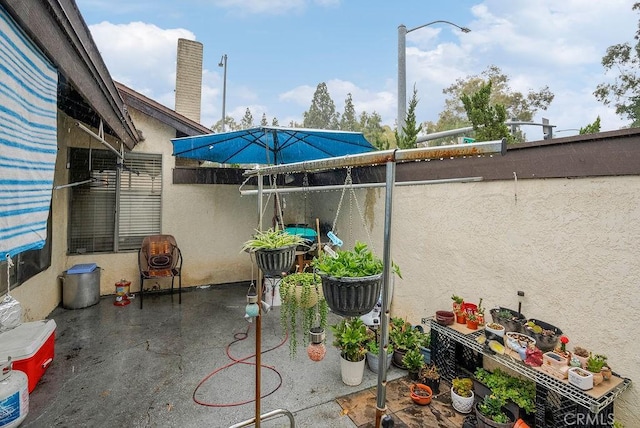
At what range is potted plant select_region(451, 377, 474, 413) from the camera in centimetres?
244

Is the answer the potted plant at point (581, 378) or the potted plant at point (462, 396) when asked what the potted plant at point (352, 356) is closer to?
the potted plant at point (462, 396)

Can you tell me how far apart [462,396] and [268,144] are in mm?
3519

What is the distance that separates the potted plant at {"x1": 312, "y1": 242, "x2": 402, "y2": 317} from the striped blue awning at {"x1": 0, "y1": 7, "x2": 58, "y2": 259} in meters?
1.34

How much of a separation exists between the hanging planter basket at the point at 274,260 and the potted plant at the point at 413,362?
1.82 metres

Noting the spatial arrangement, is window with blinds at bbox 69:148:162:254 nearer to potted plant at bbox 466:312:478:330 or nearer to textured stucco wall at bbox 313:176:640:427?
textured stucco wall at bbox 313:176:640:427

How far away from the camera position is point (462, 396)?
96.3 inches

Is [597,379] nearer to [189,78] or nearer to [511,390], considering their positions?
[511,390]

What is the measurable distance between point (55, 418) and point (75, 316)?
7.87 feet

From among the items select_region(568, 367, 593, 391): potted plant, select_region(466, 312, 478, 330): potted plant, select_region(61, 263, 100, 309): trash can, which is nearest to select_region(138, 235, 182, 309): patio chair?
select_region(61, 263, 100, 309): trash can

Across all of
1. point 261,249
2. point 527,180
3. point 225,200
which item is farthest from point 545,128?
point 225,200

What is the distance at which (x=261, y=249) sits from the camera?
184 centimetres

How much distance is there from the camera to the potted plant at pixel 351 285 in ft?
4.17

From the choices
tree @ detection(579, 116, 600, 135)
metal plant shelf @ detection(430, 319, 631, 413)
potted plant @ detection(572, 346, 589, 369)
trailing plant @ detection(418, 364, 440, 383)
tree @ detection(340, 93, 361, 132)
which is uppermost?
tree @ detection(340, 93, 361, 132)

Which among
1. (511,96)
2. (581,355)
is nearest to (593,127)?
(581,355)
